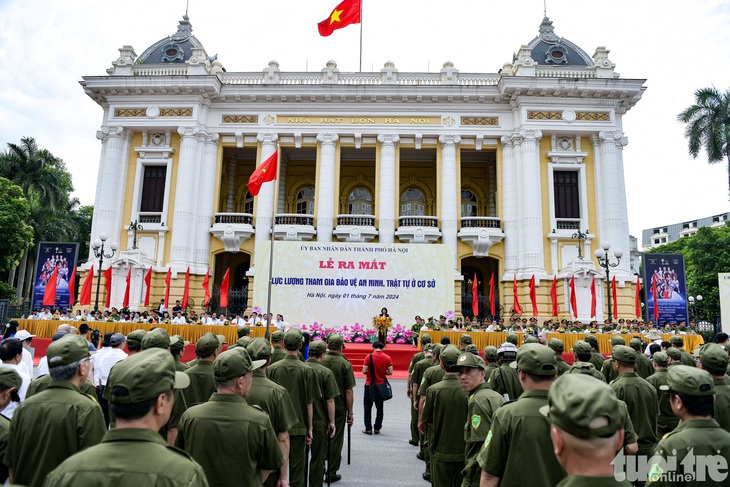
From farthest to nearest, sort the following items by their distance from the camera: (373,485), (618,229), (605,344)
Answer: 1. (618,229)
2. (605,344)
3. (373,485)

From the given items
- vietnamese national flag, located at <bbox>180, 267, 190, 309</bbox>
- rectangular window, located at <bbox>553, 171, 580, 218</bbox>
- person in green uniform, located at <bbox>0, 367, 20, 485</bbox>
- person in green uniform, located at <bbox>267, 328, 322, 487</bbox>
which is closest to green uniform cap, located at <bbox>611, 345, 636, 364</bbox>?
person in green uniform, located at <bbox>267, 328, 322, 487</bbox>

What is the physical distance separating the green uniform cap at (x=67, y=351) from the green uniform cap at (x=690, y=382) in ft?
13.2

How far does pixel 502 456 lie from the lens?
2.95 m

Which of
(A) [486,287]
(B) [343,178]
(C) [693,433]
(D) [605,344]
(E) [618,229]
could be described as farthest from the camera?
(B) [343,178]

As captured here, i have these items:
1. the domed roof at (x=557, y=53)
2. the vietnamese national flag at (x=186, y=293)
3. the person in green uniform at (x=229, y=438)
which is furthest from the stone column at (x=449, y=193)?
the person in green uniform at (x=229, y=438)

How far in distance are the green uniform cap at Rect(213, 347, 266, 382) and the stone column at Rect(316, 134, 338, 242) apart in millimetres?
21342

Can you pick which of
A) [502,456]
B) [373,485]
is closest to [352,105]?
[373,485]

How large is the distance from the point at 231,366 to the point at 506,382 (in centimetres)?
351

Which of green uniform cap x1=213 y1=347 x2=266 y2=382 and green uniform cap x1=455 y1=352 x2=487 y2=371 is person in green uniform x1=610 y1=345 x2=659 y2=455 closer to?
green uniform cap x1=455 y1=352 x2=487 y2=371

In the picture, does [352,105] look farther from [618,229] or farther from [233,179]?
[618,229]

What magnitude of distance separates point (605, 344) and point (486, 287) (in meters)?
11.1

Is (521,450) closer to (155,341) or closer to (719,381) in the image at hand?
(719,381)

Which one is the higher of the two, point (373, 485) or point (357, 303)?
point (357, 303)

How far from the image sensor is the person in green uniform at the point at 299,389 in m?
5.21
